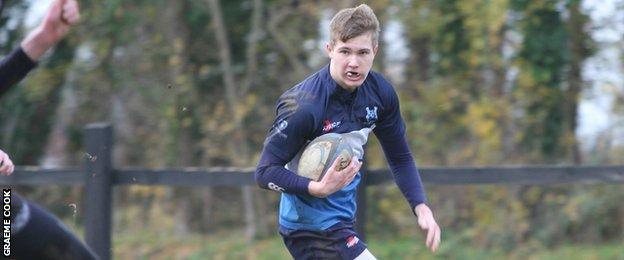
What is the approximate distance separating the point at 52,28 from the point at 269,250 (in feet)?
18.3

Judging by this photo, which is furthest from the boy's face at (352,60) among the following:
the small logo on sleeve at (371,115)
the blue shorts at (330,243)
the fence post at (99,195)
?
Result: the fence post at (99,195)

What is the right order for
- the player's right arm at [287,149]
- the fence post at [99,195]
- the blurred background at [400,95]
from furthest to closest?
the blurred background at [400,95] < the fence post at [99,195] < the player's right arm at [287,149]

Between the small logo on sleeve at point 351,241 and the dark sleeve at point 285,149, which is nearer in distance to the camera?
the dark sleeve at point 285,149

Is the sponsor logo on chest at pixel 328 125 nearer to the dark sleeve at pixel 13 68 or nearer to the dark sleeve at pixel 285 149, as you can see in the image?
the dark sleeve at pixel 285 149

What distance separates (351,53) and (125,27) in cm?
736

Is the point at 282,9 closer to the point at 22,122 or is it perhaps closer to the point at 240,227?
the point at 240,227

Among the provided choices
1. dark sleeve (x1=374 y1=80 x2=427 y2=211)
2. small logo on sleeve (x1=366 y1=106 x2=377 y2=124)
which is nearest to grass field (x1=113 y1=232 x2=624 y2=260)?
dark sleeve (x1=374 y1=80 x2=427 y2=211)

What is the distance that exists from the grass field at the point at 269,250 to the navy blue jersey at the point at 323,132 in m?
3.95

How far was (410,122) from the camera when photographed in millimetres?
10102

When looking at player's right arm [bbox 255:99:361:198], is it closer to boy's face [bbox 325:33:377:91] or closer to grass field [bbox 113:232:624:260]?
boy's face [bbox 325:33:377:91]

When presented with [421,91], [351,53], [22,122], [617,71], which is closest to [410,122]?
[421,91]

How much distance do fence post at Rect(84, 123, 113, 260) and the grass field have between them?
2.08 metres

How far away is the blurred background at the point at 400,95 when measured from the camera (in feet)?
31.2

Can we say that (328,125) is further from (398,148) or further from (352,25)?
(398,148)
